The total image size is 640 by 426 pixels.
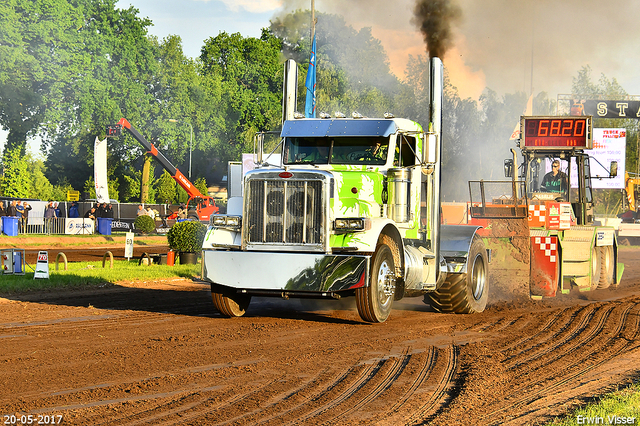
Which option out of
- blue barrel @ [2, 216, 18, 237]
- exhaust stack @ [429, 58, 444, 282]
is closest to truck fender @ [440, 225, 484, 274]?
exhaust stack @ [429, 58, 444, 282]

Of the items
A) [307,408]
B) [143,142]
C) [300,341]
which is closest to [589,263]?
[300,341]

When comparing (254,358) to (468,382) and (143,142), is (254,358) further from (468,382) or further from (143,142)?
(143,142)

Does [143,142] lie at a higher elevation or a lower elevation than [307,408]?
higher

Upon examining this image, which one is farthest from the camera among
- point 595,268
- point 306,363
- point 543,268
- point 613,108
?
point 613,108

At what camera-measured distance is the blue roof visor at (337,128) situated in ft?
34.3

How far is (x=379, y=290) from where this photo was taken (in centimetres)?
974

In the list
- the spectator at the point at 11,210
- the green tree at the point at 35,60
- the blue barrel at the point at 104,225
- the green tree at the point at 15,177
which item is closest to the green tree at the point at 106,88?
the green tree at the point at 35,60

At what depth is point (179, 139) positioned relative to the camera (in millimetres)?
60469

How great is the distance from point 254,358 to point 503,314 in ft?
17.9

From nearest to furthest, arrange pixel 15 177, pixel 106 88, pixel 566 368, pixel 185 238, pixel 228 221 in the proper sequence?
pixel 566 368 → pixel 228 221 → pixel 185 238 → pixel 15 177 → pixel 106 88

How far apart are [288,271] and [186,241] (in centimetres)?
1152

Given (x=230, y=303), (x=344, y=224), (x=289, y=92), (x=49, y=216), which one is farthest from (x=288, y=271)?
(x=49, y=216)

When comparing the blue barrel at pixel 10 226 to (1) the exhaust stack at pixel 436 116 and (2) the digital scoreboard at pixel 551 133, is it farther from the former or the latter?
(1) the exhaust stack at pixel 436 116

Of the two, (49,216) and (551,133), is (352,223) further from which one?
(49,216)
